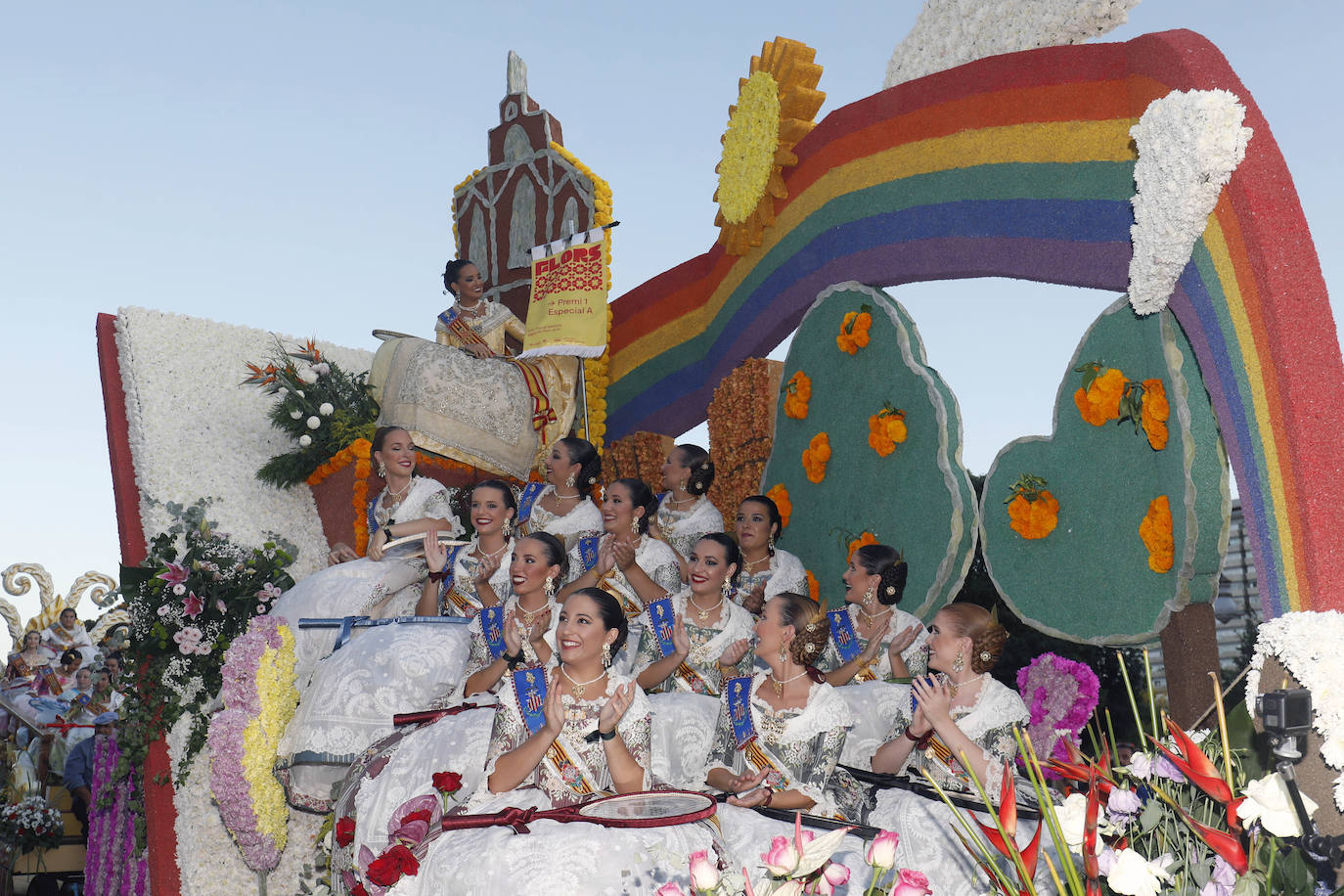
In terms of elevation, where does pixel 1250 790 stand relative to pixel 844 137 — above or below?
below

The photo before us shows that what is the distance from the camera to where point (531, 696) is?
4.58 meters

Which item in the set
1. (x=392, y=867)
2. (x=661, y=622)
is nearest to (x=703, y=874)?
(x=392, y=867)

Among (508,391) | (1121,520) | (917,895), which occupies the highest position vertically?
(508,391)

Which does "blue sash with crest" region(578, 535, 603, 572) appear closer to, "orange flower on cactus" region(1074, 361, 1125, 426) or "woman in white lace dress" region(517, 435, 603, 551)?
"woman in white lace dress" region(517, 435, 603, 551)

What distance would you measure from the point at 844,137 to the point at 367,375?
4648 mm

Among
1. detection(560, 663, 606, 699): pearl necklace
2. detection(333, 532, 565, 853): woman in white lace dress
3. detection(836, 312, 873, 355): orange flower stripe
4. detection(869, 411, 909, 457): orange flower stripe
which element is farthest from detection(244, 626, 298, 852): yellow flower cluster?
detection(836, 312, 873, 355): orange flower stripe

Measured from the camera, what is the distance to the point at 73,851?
10719 millimetres

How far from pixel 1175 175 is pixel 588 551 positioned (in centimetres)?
385

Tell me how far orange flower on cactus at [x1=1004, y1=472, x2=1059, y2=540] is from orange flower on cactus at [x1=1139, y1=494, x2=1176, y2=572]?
25.5 inches

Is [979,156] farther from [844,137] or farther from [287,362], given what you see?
[287,362]

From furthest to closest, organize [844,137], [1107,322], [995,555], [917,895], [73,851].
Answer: [73,851]
[844,137]
[995,555]
[1107,322]
[917,895]

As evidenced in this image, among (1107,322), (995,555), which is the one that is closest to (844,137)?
(1107,322)

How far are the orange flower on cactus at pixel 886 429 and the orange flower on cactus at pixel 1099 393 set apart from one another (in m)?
1.27

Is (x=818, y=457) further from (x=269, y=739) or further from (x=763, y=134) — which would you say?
(x=269, y=739)
